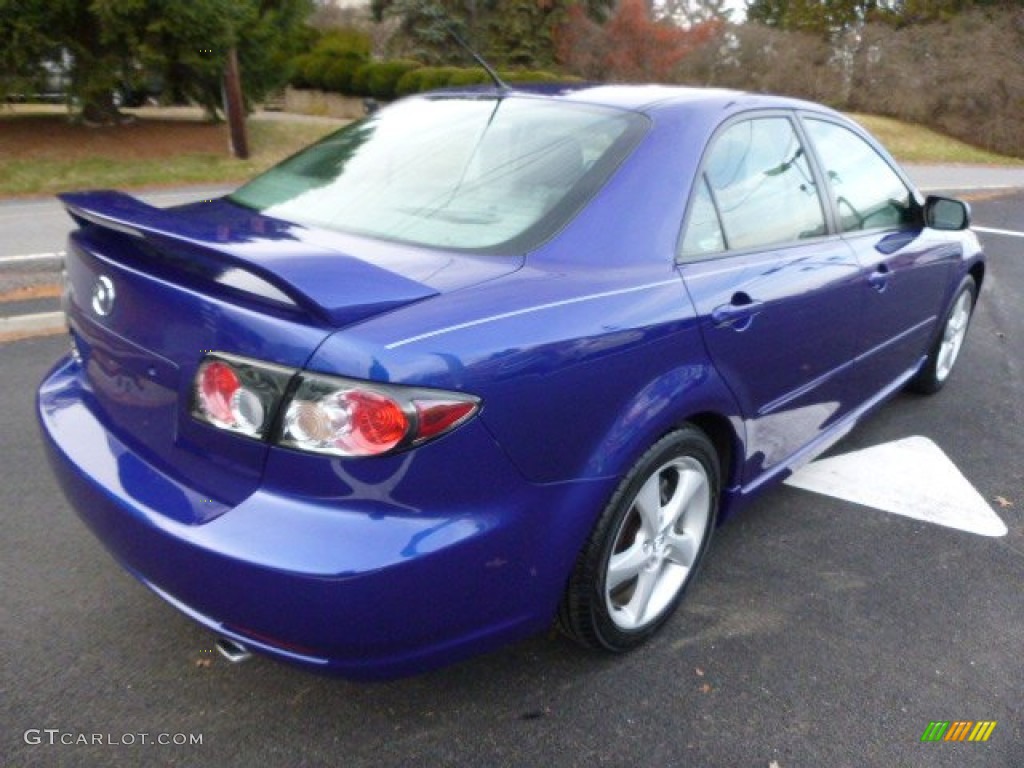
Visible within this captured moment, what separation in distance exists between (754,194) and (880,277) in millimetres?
859

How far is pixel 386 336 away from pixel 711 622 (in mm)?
1562

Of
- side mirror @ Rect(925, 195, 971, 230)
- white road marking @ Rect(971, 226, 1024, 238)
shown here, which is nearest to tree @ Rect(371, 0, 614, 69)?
white road marking @ Rect(971, 226, 1024, 238)

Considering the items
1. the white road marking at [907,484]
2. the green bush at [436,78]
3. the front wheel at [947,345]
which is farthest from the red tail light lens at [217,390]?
the green bush at [436,78]

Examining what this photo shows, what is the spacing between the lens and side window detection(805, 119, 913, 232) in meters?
3.33

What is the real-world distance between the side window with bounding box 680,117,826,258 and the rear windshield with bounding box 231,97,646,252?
31cm

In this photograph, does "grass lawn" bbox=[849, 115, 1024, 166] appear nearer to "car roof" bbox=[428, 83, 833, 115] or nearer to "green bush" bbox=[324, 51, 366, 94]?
"green bush" bbox=[324, 51, 366, 94]

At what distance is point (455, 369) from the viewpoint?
179 centimetres

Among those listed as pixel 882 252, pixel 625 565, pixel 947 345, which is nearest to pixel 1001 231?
pixel 947 345

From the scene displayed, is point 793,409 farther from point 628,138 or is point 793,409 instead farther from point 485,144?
point 485,144

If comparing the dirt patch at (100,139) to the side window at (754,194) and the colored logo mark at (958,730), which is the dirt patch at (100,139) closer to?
the side window at (754,194)

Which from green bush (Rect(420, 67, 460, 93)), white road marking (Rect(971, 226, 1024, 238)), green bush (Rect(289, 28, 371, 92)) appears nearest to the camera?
white road marking (Rect(971, 226, 1024, 238))

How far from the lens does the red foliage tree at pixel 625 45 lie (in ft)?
93.4

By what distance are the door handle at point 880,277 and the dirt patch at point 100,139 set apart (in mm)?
13066

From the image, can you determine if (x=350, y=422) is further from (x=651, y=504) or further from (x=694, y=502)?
(x=694, y=502)
